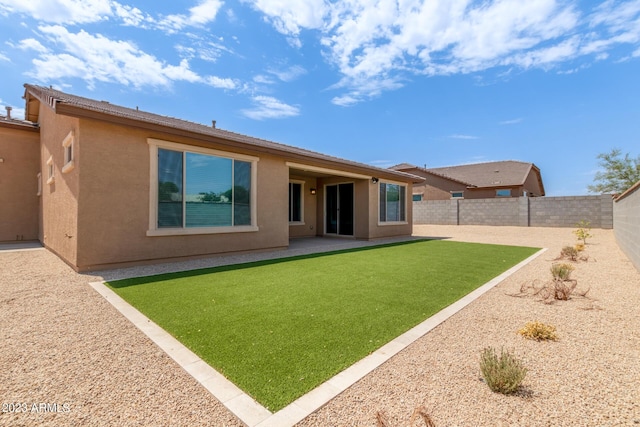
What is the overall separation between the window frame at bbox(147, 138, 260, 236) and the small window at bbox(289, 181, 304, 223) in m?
4.44

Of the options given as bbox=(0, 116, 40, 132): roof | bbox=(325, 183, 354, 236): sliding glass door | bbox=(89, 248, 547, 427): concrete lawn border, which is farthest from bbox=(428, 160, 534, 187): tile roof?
bbox=(0, 116, 40, 132): roof

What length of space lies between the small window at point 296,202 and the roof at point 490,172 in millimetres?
21169

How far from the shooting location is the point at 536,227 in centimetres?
1998

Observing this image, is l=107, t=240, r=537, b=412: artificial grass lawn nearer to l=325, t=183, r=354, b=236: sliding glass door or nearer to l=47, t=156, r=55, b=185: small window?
l=47, t=156, r=55, b=185: small window

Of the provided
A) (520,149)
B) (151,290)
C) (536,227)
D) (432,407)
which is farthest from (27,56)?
(520,149)

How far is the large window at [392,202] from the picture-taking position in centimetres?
1377

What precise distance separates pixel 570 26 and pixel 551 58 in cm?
267

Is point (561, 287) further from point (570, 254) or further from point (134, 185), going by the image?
point (134, 185)

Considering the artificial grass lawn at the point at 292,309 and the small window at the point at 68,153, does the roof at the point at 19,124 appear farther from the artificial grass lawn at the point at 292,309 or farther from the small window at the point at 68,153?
the artificial grass lawn at the point at 292,309

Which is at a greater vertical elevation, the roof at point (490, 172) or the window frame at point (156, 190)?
the roof at point (490, 172)

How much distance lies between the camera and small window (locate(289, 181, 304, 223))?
13.3 metres

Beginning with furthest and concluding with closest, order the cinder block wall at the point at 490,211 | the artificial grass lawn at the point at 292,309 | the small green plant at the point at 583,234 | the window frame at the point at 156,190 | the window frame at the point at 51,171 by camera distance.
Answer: the cinder block wall at the point at 490,211, the small green plant at the point at 583,234, the window frame at the point at 51,171, the window frame at the point at 156,190, the artificial grass lawn at the point at 292,309

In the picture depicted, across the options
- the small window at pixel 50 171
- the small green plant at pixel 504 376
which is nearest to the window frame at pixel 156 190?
the small window at pixel 50 171

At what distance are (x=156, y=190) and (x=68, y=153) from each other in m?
2.43
